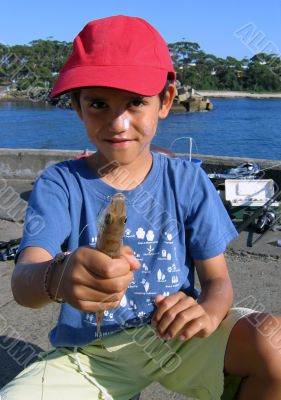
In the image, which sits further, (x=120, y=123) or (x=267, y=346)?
(x=120, y=123)

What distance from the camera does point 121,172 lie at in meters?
1.96

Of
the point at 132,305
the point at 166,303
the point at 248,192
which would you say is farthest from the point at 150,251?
the point at 248,192

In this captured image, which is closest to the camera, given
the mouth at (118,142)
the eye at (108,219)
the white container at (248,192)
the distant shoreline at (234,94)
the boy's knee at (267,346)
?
the eye at (108,219)

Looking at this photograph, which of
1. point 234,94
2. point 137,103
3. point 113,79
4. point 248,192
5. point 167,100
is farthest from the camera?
point 234,94

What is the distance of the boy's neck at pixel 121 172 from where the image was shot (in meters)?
1.94

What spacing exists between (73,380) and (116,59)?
1.16m

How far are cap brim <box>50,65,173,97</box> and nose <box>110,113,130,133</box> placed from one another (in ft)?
0.33

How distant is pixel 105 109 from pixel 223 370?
102 centimetres

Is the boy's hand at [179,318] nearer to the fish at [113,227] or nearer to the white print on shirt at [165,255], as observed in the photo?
the white print on shirt at [165,255]

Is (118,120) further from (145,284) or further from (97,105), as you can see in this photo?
(145,284)

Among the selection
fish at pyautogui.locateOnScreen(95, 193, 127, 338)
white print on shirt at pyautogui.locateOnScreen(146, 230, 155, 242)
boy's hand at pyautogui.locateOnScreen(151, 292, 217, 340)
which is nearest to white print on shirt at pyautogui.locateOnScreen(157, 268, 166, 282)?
white print on shirt at pyautogui.locateOnScreen(146, 230, 155, 242)

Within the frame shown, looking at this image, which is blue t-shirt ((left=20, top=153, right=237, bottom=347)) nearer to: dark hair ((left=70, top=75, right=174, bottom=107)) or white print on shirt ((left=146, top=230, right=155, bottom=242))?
white print on shirt ((left=146, top=230, right=155, bottom=242))

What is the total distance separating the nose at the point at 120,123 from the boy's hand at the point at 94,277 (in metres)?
0.62

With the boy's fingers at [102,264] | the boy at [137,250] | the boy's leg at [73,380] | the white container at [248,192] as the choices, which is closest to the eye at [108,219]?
the boy's fingers at [102,264]
